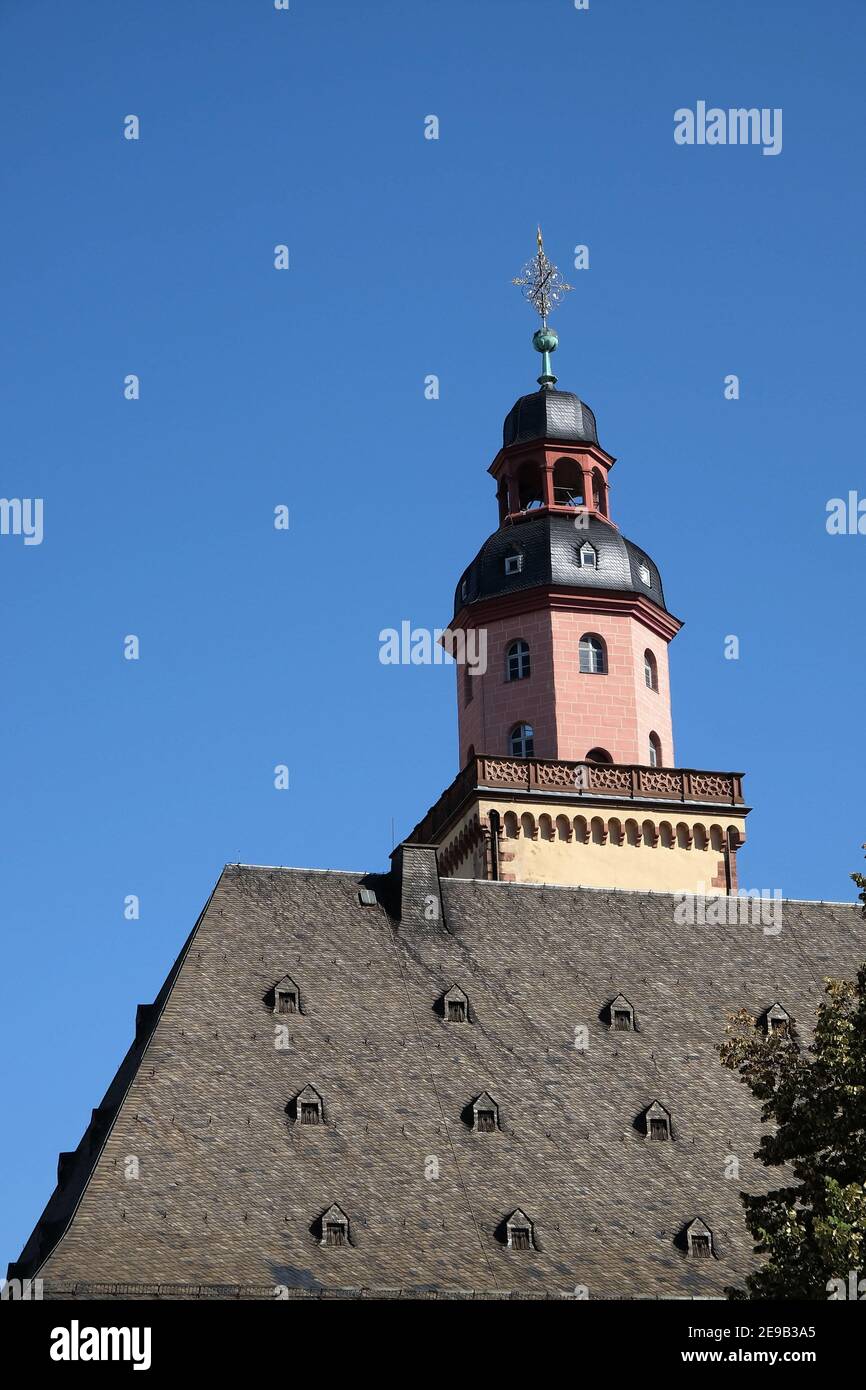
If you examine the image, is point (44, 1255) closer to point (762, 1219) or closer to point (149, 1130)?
point (149, 1130)

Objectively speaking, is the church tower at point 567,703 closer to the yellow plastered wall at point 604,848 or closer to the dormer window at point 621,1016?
the yellow plastered wall at point 604,848

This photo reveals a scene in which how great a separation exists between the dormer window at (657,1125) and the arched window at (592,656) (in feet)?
53.3

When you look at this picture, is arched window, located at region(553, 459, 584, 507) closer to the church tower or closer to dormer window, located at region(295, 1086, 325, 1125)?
the church tower

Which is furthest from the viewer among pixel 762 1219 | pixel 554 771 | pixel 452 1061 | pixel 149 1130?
pixel 554 771

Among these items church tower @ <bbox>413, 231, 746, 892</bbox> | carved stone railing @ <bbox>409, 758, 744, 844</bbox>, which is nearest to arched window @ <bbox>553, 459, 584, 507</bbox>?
church tower @ <bbox>413, 231, 746, 892</bbox>

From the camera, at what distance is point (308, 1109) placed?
133 ft

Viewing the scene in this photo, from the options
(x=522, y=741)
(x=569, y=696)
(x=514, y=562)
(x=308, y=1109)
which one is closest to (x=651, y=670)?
(x=569, y=696)

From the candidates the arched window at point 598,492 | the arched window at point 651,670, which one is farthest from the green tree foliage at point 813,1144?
the arched window at point 598,492

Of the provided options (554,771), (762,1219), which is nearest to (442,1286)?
(762,1219)

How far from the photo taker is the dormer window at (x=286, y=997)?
4284 cm

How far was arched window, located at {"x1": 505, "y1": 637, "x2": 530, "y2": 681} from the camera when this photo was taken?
56.3m

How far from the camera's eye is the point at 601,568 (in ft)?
188
